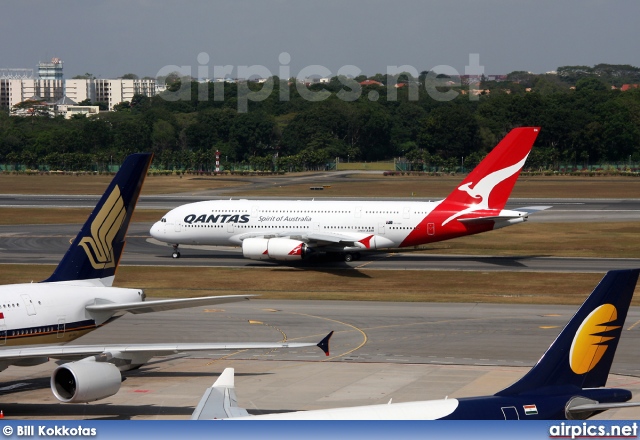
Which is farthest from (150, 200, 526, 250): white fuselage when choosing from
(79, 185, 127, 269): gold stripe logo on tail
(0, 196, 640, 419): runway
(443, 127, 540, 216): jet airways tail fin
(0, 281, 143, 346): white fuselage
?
(0, 281, 143, 346): white fuselage

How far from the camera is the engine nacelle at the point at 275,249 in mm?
68625

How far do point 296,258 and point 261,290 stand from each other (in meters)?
8.30

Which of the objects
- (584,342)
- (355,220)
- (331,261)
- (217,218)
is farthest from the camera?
(331,261)

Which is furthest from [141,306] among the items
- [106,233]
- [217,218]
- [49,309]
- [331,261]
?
[331,261]

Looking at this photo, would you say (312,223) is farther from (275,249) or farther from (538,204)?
(538,204)

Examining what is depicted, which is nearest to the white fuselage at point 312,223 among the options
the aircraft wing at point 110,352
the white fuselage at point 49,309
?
the white fuselage at point 49,309

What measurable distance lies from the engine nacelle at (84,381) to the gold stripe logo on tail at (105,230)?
7.76 metres

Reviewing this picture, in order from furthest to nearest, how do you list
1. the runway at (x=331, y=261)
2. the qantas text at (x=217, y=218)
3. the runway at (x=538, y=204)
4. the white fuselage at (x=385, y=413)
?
the runway at (x=538, y=204), the qantas text at (x=217, y=218), the runway at (x=331, y=261), the white fuselage at (x=385, y=413)

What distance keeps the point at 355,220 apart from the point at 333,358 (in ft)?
108

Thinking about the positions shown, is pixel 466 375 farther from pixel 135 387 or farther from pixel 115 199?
pixel 115 199

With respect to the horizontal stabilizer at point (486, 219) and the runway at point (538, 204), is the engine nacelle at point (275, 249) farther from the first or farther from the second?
the runway at point (538, 204)

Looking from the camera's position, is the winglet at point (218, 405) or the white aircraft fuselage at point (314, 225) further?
the white aircraft fuselage at point (314, 225)

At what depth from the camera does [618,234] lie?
9175 cm

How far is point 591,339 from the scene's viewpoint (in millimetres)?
21922
